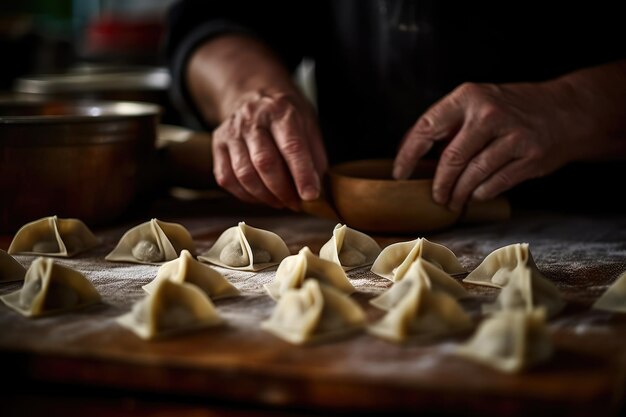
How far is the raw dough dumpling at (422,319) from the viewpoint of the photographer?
117 centimetres

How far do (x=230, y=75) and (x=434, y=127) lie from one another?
0.76 meters

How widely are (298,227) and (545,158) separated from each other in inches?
27.4

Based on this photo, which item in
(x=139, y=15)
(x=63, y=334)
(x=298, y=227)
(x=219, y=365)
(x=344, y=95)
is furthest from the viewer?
(x=139, y=15)

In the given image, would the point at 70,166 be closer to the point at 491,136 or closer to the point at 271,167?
the point at 271,167

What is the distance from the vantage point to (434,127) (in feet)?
5.92

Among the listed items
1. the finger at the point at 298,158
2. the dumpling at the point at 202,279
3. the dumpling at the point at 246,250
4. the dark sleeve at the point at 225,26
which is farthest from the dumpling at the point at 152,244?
the dark sleeve at the point at 225,26

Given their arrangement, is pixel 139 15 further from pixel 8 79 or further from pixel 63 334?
pixel 63 334

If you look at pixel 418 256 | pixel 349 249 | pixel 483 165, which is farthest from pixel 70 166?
pixel 483 165

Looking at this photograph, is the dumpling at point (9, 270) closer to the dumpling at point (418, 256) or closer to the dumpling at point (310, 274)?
the dumpling at point (310, 274)

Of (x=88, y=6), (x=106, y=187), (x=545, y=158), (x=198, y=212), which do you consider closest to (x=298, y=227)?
(x=198, y=212)

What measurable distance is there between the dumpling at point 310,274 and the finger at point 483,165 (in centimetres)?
51

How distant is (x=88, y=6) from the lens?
8.55 meters

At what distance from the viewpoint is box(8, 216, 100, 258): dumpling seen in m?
1.72

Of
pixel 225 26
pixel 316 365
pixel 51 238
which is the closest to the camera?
pixel 316 365
